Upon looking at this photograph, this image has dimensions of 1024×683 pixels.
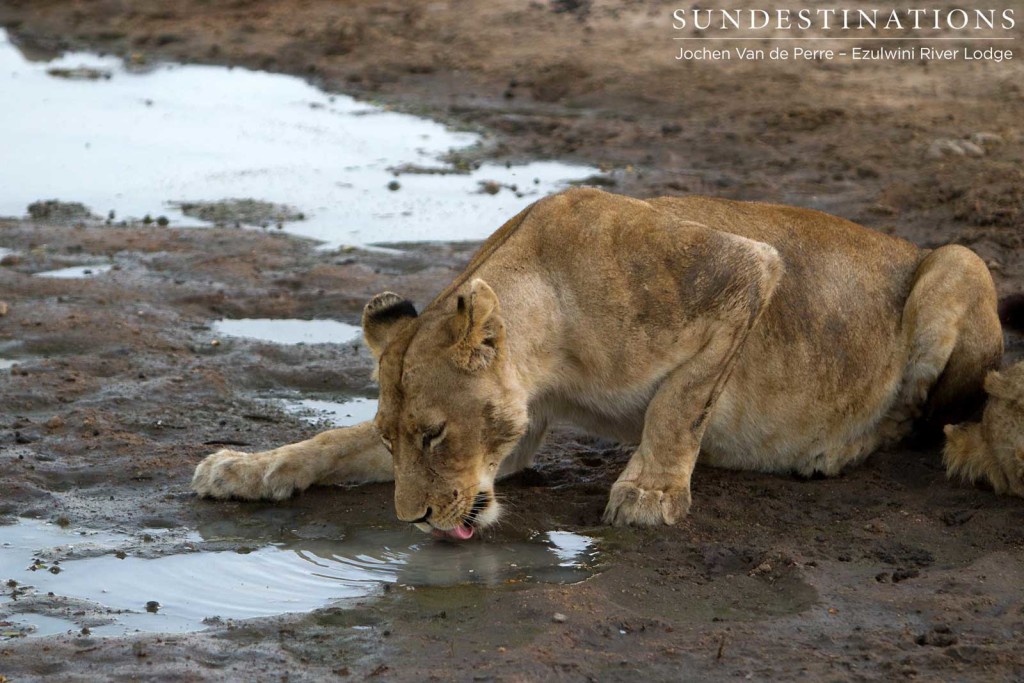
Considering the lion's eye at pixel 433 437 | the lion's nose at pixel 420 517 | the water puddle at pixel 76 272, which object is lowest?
the lion's nose at pixel 420 517

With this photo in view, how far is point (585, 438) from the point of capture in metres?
6.83

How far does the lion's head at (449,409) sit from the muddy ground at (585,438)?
32 cm

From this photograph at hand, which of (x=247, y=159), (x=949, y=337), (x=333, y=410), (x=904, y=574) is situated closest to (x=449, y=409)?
(x=904, y=574)

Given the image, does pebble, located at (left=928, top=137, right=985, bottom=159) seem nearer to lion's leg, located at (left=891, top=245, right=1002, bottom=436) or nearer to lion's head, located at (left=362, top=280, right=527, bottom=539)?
lion's leg, located at (left=891, top=245, right=1002, bottom=436)

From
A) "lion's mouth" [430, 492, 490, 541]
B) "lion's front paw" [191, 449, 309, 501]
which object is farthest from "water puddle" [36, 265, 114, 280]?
"lion's mouth" [430, 492, 490, 541]

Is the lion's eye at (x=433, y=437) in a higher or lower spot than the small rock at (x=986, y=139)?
lower

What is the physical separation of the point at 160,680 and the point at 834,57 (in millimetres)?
11576

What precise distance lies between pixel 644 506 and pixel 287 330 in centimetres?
340

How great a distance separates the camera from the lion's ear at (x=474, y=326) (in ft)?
16.5

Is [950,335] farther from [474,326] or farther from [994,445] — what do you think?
[474,326]

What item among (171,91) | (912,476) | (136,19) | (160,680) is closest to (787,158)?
(912,476)

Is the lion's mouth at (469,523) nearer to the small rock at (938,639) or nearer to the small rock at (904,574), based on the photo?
the small rock at (904,574)

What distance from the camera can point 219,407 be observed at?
23.3 ft

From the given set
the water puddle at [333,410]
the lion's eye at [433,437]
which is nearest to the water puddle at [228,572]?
the lion's eye at [433,437]
